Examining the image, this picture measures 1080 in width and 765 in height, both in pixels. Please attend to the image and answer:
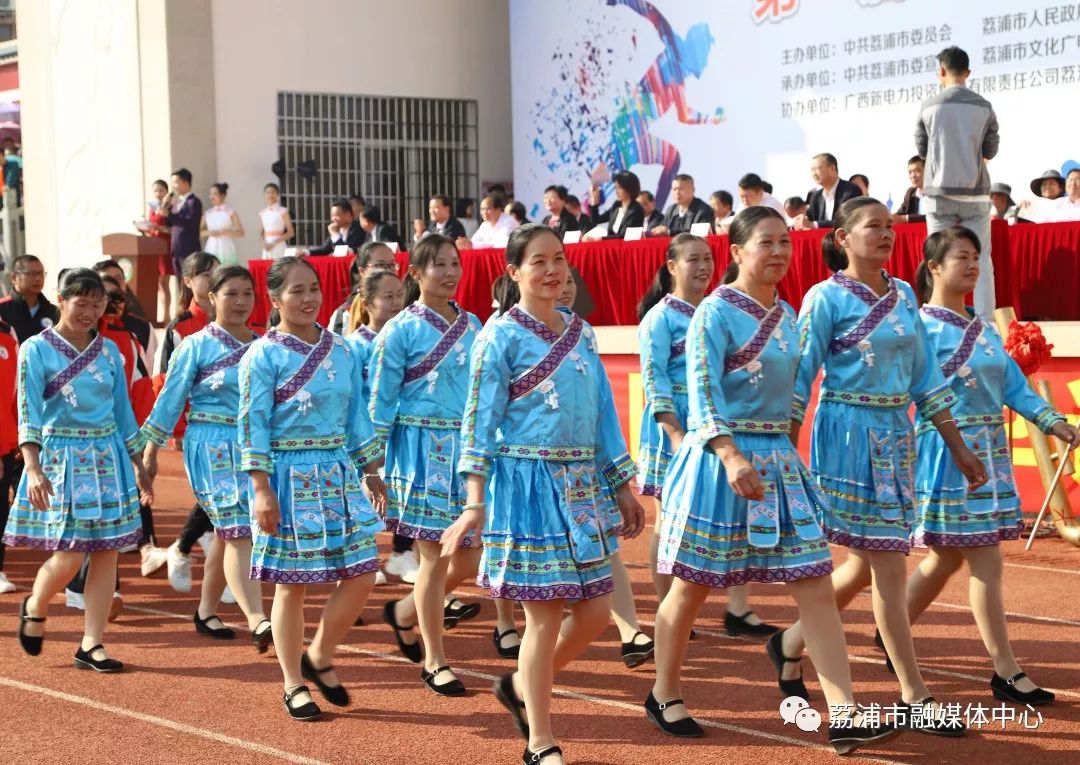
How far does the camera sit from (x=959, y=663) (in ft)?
20.9

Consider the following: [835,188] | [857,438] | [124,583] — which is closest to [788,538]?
[857,438]

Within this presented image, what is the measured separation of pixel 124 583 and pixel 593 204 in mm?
7855

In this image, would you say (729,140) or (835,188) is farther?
Answer: (729,140)

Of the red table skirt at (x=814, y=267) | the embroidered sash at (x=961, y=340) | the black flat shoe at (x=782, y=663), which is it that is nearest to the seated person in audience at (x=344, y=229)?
the red table skirt at (x=814, y=267)

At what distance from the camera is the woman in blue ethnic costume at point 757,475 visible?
193 inches

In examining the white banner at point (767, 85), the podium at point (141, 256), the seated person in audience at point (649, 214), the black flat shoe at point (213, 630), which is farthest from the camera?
the podium at point (141, 256)

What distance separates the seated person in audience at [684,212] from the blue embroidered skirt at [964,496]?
713cm

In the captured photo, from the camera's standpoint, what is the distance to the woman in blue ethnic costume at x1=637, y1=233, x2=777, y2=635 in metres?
6.30

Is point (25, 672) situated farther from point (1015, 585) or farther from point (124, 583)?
point (1015, 585)

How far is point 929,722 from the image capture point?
17.1ft

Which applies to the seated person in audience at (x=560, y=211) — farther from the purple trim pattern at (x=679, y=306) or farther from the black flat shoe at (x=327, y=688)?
the black flat shoe at (x=327, y=688)

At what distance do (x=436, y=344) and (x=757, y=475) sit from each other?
7.03 feet

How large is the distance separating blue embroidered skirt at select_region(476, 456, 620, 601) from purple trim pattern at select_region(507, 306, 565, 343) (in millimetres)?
395

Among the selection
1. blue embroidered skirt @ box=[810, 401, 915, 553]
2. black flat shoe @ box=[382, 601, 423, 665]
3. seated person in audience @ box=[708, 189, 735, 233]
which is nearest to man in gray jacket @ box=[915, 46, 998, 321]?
seated person in audience @ box=[708, 189, 735, 233]
